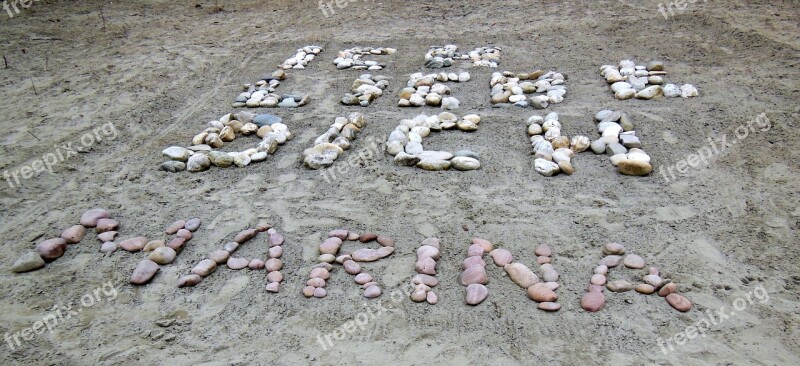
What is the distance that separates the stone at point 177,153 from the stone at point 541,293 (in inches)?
115

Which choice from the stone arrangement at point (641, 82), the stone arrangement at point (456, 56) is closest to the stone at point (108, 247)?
the stone arrangement at point (456, 56)

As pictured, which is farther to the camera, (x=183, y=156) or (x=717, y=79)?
(x=717, y=79)

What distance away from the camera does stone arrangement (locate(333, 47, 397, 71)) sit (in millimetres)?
6148

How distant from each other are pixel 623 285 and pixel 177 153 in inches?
133

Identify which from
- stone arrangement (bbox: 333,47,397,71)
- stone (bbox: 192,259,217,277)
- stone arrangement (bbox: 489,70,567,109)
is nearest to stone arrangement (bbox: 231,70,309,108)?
stone arrangement (bbox: 333,47,397,71)

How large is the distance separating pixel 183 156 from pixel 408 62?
3.06 meters

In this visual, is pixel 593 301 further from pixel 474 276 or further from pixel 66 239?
pixel 66 239

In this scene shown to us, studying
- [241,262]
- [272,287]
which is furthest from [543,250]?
[241,262]

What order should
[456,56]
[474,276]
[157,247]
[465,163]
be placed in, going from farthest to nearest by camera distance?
[456,56], [465,163], [157,247], [474,276]

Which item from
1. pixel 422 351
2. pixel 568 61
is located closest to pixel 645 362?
pixel 422 351

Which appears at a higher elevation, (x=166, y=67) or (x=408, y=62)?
(x=166, y=67)

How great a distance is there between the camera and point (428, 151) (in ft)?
13.5

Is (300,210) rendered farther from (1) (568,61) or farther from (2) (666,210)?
(1) (568,61)

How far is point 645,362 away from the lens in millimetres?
2258
